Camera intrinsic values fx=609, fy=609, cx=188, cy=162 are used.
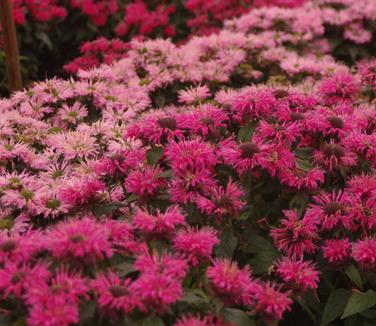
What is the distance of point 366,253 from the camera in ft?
5.68

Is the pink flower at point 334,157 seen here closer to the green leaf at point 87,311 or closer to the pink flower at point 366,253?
the pink flower at point 366,253

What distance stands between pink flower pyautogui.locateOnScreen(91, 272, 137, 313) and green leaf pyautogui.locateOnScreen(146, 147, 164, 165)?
0.60 m

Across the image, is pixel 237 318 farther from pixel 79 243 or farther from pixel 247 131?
pixel 247 131

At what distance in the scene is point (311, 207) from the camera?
1.97 meters

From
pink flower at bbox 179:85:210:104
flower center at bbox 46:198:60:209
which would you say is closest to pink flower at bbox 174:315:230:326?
flower center at bbox 46:198:60:209

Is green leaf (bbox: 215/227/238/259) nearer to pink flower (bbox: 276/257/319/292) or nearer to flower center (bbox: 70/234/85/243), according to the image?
pink flower (bbox: 276/257/319/292)

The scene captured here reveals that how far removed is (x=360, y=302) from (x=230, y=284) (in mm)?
518

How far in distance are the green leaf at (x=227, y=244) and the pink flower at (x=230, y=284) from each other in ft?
0.67

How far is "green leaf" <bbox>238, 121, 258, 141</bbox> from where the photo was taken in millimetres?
2111

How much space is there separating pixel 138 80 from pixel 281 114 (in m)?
1.41

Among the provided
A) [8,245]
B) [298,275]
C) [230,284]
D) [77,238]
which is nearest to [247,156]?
[298,275]

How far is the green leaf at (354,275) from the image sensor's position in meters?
1.79

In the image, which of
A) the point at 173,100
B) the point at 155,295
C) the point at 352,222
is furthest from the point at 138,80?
the point at 155,295

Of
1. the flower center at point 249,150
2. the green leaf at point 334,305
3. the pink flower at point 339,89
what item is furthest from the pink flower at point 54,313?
the pink flower at point 339,89
